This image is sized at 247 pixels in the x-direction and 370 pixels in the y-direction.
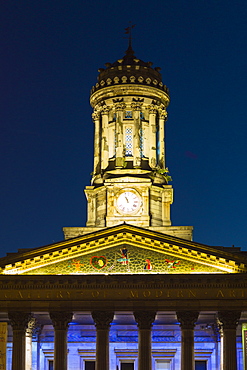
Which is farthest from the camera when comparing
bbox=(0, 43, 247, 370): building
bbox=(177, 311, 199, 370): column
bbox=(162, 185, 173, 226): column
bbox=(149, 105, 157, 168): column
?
bbox=(149, 105, 157, 168): column

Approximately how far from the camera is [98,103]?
86.2m

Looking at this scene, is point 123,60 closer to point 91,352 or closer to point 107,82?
point 107,82

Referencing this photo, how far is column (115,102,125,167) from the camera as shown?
270ft

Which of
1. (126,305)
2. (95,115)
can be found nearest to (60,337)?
→ (126,305)

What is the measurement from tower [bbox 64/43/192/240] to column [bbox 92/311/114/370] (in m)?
12.0

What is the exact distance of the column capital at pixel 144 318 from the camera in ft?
225

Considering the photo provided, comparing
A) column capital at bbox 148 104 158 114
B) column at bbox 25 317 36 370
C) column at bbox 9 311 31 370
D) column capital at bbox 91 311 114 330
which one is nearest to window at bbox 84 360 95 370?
column at bbox 25 317 36 370

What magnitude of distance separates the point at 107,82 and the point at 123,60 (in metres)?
2.64

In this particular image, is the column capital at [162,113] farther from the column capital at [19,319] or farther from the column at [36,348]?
the column capital at [19,319]

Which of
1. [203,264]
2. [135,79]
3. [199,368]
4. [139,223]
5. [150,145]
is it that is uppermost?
[135,79]

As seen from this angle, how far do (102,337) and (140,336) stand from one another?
2.51 m

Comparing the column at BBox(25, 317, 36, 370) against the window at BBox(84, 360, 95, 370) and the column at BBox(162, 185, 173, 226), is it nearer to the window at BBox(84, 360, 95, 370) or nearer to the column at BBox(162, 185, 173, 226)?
the window at BBox(84, 360, 95, 370)

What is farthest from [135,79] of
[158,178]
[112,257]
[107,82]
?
[112,257]

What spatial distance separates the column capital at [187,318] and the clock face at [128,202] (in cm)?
1333
